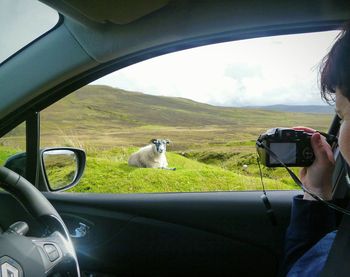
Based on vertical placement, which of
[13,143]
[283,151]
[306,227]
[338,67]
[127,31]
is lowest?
[306,227]

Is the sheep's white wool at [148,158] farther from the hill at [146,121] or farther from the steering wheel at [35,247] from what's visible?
the steering wheel at [35,247]

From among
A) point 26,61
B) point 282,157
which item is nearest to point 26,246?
point 26,61

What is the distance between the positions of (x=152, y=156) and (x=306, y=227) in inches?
41.6

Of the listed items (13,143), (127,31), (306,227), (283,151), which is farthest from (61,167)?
(306,227)

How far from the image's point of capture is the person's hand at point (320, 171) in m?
1.86

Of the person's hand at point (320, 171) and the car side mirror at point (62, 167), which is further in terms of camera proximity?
the car side mirror at point (62, 167)

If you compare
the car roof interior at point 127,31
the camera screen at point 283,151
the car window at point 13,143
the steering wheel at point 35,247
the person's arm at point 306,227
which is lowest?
the person's arm at point 306,227

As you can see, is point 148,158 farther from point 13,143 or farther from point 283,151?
point 283,151

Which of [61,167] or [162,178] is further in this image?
[162,178]

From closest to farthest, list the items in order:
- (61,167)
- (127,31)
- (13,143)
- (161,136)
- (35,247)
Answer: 1. (35,247)
2. (127,31)
3. (13,143)
4. (61,167)
5. (161,136)

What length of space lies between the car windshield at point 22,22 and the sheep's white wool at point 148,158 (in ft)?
2.76

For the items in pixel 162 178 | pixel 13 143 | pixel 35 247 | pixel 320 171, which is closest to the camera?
pixel 35 247

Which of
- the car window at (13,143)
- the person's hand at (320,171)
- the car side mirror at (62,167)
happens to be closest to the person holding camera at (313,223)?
the person's hand at (320,171)

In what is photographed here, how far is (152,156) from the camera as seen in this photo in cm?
269
